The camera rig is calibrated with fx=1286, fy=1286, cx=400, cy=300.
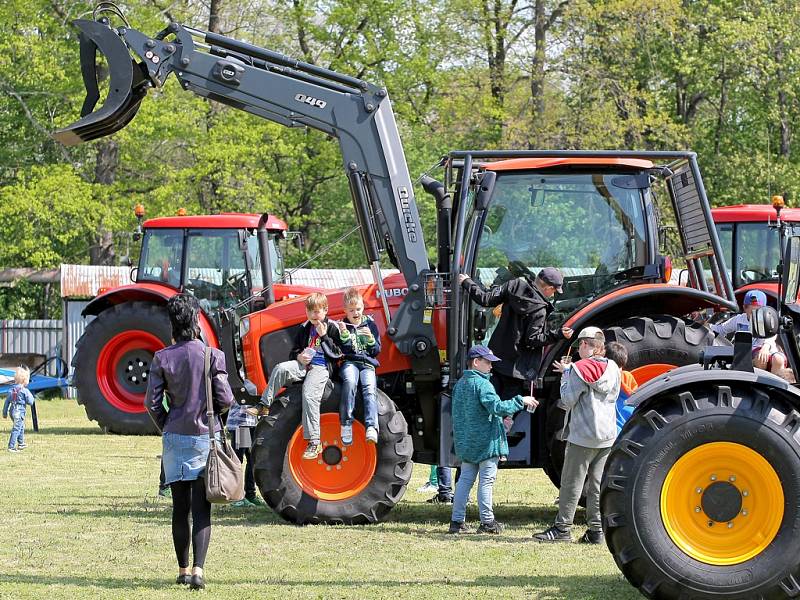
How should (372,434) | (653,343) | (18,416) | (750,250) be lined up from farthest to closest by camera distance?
(750,250) < (18,416) < (372,434) < (653,343)

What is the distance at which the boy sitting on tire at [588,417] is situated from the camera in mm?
9094

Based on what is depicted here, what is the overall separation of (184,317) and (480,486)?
10.1 feet

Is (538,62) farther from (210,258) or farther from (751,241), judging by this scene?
(751,241)

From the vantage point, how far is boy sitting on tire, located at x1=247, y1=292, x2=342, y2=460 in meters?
10.1

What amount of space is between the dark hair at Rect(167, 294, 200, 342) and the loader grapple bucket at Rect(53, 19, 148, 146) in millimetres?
3676

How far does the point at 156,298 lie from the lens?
1883cm

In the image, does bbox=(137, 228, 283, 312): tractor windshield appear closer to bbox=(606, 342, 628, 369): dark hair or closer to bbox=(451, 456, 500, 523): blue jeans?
bbox=(451, 456, 500, 523): blue jeans

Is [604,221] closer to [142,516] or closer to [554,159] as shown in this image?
[554,159]

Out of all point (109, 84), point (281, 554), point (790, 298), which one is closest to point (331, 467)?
point (281, 554)

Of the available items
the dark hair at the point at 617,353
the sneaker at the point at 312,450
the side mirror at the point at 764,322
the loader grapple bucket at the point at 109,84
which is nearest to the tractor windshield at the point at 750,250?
the dark hair at the point at 617,353

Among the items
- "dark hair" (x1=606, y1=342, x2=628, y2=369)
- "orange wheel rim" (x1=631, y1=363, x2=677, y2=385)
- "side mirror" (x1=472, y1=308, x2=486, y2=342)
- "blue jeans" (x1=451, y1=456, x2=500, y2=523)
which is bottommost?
"blue jeans" (x1=451, y1=456, x2=500, y2=523)

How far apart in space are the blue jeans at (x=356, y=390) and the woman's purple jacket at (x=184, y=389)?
2413 millimetres

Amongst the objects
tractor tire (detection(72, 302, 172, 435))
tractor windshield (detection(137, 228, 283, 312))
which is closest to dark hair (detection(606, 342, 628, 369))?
tractor windshield (detection(137, 228, 283, 312))

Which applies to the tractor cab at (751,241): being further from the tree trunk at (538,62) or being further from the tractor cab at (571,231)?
the tree trunk at (538,62)
